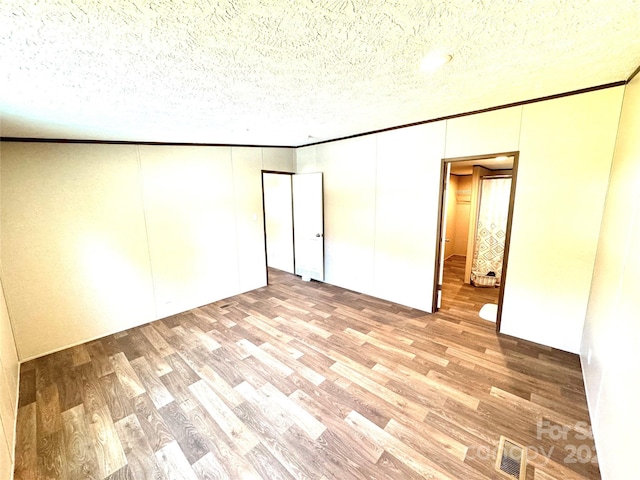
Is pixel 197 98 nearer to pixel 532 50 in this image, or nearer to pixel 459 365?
pixel 532 50

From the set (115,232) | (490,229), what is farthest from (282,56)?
(490,229)

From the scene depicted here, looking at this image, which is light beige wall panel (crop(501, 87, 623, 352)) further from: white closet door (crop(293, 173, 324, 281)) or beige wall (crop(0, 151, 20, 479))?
beige wall (crop(0, 151, 20, 479))

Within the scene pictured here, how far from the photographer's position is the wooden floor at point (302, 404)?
5.44ft

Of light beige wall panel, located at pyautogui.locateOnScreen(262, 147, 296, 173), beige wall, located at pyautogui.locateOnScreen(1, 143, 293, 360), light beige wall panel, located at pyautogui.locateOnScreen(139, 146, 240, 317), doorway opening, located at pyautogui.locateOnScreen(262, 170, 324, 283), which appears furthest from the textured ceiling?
doorway opening, located at pyautogui.locateOnScreen(262, 170, 324, 283)

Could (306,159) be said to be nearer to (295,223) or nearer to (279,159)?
(279,159)

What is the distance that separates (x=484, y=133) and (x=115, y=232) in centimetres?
457

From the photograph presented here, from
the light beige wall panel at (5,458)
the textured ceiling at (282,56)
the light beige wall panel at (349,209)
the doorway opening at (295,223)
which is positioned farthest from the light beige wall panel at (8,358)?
the light beige wall panel at (349,209)

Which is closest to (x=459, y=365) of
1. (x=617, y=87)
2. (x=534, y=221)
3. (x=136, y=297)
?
(x=534, y=221)

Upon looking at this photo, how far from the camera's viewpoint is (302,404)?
212cm

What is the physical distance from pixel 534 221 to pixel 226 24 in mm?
3176

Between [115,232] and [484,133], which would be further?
[115,232]

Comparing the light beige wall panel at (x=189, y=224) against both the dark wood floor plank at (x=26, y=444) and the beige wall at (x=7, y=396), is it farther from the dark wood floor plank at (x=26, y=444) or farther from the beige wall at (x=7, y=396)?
the dark wood floor plank at (x=26, y=444)

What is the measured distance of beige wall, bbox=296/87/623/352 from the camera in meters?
2.39

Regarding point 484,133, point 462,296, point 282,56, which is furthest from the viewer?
point 462,296
